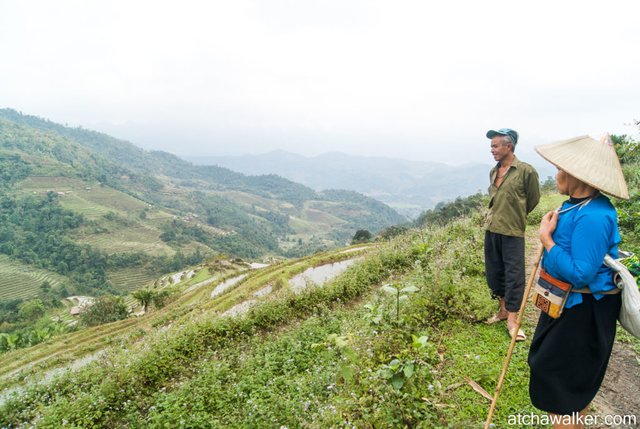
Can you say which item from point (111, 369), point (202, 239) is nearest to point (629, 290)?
point (111, 369)

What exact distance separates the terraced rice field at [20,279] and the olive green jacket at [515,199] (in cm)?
8039

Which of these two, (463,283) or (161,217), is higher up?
(463,283)

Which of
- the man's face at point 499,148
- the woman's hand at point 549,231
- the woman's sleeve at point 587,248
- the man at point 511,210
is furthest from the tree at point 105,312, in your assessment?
the woman's sleeve at point 587,248

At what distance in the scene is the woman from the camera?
6.31 feet

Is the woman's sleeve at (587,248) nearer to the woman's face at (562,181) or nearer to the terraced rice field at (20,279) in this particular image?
the woman's face at (562,181)

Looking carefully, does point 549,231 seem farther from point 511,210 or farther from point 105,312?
point 105,312

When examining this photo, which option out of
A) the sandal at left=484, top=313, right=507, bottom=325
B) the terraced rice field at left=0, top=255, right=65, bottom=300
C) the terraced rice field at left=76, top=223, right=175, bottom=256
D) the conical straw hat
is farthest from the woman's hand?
the terraced rice field at left=76, top=223, right=175, bottom=256

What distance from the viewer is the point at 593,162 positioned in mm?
2004

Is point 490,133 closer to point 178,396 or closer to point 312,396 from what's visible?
point 312,396

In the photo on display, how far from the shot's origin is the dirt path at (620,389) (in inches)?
112

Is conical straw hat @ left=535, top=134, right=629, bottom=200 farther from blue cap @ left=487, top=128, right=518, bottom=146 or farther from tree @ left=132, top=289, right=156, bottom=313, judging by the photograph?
tree @ left=132, top=289, right=156, bottom=313

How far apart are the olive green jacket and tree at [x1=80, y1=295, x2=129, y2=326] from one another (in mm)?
37212

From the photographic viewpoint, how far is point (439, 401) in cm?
291

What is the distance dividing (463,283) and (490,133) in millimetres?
2427
